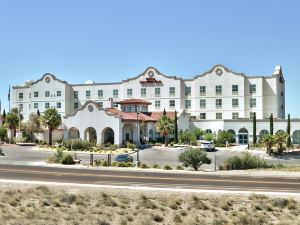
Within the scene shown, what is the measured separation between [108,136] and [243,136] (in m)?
24.4

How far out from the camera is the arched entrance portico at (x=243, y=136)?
287ft

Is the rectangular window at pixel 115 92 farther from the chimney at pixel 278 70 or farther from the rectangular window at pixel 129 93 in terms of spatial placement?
the chimney at pixel 278 70

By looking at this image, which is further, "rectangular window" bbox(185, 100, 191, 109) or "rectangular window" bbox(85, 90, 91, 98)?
"rectangular window" bbox(85, 90, 91, 98)

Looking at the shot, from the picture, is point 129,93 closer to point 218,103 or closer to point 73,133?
point 218,103

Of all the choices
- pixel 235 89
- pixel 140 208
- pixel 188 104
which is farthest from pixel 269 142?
pixel 140 208

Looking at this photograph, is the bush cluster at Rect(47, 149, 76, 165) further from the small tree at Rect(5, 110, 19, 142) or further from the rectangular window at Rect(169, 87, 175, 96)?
the rectangular window at Rect(169, 87, 175, 96)

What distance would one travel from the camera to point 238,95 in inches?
3718

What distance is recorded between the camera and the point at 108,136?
8219 centimetres

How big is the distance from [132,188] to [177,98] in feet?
239

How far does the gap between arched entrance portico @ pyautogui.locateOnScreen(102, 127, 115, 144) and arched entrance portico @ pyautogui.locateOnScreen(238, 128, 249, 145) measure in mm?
23261

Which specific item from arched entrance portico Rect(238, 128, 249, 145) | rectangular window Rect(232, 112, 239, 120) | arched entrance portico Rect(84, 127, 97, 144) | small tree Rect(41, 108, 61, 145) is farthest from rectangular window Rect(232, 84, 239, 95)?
small tree Rect(41, 108, 61, 145)

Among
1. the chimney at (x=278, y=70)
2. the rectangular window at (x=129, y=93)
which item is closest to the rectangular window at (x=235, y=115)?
the chimney at (x=278, y=70)

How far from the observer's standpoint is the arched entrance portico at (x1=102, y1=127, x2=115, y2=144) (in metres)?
80.2

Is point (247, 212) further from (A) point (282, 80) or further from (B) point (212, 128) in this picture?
(A) point (282, 80)
